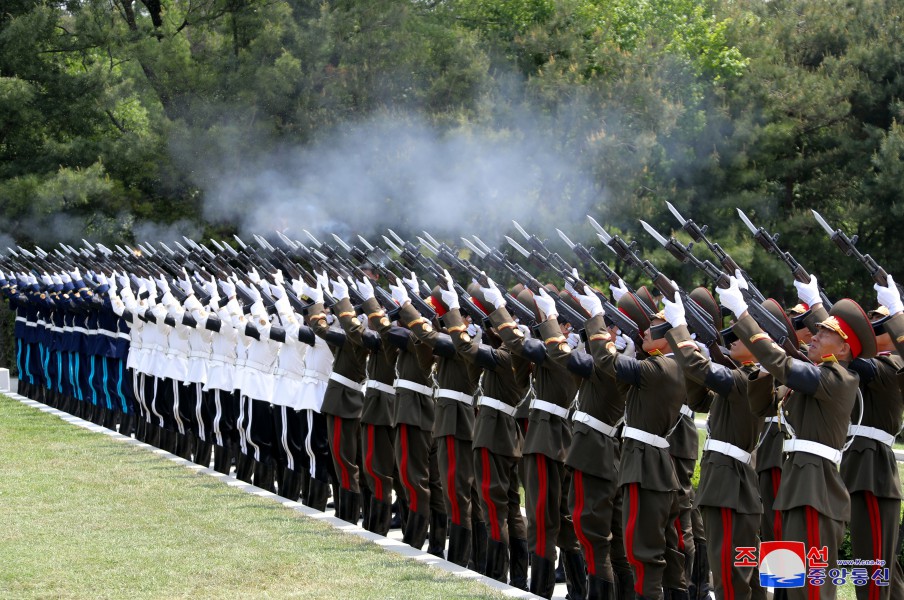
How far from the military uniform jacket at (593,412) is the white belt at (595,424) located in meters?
0.01

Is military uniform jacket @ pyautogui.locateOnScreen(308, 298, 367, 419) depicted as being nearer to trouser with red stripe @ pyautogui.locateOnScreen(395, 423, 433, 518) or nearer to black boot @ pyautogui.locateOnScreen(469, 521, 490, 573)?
trouser with red stripe @ pyautogui.locateOnScreen(395, 423, 433, 518)

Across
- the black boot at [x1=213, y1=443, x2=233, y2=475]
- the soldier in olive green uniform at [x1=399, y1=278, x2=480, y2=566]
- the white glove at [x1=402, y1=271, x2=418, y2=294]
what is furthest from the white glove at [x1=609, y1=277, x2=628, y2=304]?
the black boot at [x1=213, y1=443, x2=233, y2=475]

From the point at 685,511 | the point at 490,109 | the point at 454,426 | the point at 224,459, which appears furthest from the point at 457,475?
the point at 490,109

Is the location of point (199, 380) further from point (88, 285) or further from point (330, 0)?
point (330, 0)

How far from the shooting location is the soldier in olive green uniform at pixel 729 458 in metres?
6.57

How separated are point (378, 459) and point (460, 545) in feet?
4.01

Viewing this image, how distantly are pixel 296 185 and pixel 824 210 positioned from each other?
9022mm

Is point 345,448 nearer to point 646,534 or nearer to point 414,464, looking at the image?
point 414,464

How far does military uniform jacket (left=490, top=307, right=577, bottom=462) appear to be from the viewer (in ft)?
25.8

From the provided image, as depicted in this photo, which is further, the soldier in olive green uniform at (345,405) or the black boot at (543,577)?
the soldier in olive green uniform at (345,405)

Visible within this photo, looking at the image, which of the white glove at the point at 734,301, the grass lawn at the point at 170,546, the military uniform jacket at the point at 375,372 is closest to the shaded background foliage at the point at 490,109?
the grass lawn at the point at 170,546

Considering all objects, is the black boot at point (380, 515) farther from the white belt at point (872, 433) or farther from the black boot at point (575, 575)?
the white belt at point (872, 433)

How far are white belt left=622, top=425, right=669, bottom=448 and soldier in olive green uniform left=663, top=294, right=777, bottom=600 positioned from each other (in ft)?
0.98

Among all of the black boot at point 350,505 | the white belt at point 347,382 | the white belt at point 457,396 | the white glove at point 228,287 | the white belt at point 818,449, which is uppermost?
the white glove at point 228,287
